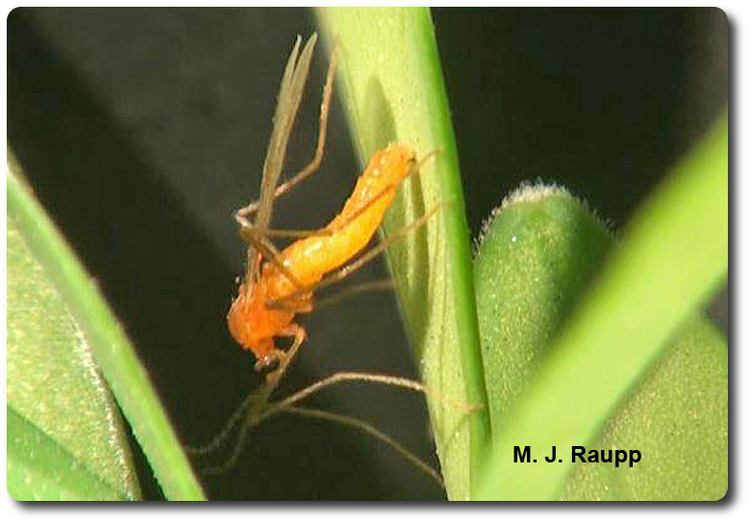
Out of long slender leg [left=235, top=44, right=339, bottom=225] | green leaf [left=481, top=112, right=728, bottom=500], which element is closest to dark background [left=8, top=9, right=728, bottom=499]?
long slender leg [left=235, top=44, right=339, bottom=225]

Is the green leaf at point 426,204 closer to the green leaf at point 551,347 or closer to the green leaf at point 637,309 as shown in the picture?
the green leaf at point 551,347

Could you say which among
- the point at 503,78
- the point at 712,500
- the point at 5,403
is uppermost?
the point at 503,78

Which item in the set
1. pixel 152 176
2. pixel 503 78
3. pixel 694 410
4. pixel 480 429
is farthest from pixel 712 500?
pixel 152 176

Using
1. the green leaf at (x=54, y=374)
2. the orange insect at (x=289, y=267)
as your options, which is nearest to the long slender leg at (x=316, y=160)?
the orange insect at (x=289, y=267)

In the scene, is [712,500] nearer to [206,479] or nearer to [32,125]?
[206,479]

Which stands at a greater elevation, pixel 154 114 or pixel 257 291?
pixel 154 114

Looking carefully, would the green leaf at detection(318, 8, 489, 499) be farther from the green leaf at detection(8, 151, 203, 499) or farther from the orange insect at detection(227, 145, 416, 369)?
the green leaf at detection(8, 151, 203, 499)
